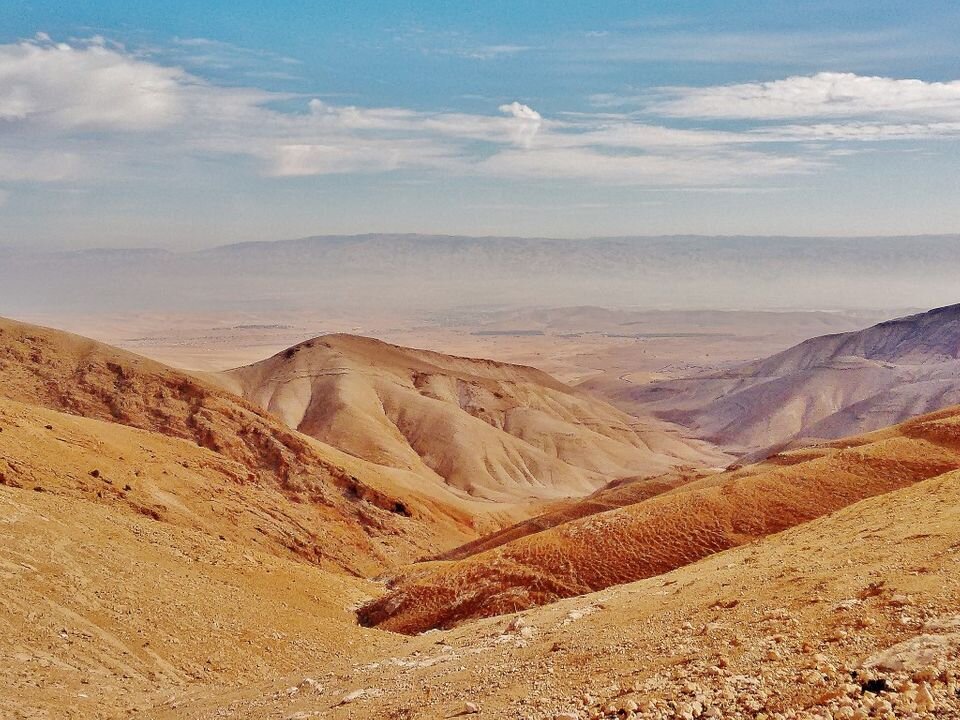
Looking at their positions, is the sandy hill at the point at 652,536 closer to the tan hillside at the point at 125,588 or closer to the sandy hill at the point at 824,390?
the tan hillside at the point at 125,588

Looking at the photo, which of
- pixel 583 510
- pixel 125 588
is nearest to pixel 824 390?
pixel 583 510

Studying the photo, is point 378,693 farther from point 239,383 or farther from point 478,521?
point 239,383

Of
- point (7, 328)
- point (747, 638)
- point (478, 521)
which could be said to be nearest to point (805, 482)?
point (747, 638)

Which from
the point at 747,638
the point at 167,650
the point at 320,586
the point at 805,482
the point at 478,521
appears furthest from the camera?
the point at 478,521

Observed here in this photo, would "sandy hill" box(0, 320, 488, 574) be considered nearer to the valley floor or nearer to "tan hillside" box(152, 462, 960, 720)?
the valley floor

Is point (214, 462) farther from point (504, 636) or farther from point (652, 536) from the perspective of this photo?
point (504, 636)

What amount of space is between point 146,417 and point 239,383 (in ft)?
160

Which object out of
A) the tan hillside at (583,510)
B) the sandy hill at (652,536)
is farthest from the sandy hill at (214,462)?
the sandy hill at (652,536)

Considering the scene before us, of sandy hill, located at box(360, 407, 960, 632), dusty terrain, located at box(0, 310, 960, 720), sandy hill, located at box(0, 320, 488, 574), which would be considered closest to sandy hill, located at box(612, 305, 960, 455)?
sandy hill, located at box(0, 320, 488, 574)

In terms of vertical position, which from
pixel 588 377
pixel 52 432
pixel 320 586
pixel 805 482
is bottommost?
pixel 588 377

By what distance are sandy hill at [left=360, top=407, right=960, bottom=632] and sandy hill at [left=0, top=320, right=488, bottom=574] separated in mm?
8114

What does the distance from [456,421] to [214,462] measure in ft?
170

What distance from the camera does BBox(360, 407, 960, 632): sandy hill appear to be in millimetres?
26469

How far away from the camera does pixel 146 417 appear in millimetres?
47750
